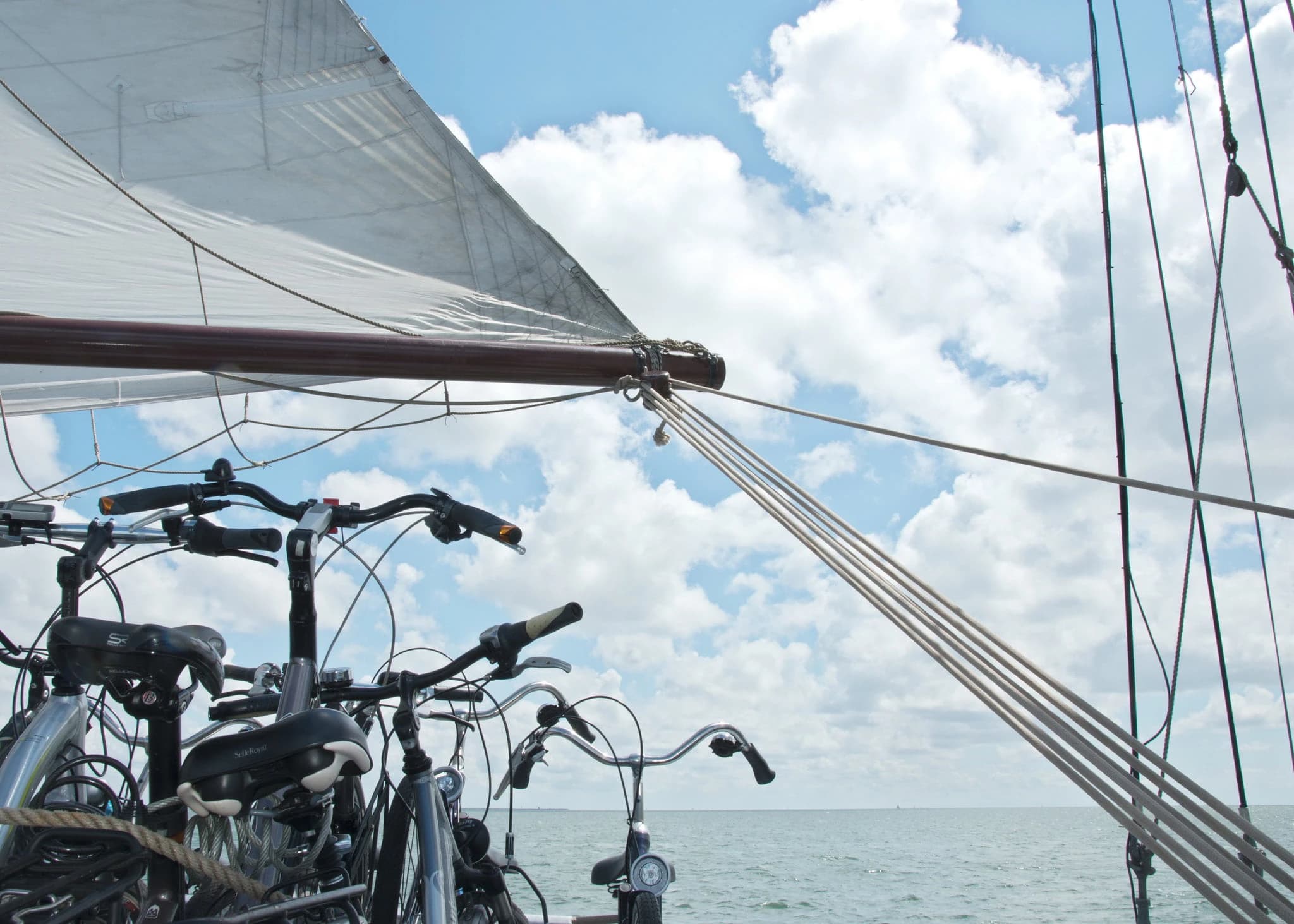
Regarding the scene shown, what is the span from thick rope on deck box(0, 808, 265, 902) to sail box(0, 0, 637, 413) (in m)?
2.66

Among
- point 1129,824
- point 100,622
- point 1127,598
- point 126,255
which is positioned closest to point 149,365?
point 126,255

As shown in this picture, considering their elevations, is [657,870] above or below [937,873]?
above

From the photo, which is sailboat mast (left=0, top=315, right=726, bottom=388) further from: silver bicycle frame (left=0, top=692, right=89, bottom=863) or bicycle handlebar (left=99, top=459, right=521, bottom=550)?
silver bicycle frame (left=0, top=692, right=89, bottom=863)

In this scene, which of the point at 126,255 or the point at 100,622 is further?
the point at 126,255

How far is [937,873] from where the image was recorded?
27250 mm

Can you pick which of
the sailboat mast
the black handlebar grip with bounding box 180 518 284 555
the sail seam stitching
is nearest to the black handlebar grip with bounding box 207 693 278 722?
the black handlebar grip with bounding box 180 518 284 555

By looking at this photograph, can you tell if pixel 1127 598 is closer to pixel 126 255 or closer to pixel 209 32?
pixel 126 255

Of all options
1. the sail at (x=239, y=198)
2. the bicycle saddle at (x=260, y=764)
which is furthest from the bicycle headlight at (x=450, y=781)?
the sail at (x=239, y=198)

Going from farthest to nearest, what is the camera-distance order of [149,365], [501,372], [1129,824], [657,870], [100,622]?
[501,372] < [149,365] < [657,870] < [100,622] < [1129,824]

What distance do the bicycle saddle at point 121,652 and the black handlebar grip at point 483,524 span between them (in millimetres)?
695

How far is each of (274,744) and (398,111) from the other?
398 cm

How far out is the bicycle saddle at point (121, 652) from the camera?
1.65 metres

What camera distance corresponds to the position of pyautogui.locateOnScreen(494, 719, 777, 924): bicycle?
2.63 m

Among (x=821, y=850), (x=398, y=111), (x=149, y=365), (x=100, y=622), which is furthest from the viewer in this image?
(x=821, y=850)
